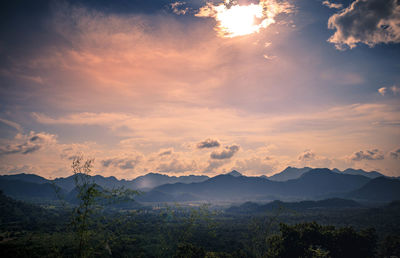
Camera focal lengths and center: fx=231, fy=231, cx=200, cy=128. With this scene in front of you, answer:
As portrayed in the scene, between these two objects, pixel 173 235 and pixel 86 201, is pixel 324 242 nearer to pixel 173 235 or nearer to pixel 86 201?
pixel 173 235

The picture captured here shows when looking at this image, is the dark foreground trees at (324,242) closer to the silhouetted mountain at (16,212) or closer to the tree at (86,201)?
the tree at (86,201)

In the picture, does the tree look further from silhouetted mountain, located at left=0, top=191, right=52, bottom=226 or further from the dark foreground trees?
silhouetted mountain, located at left=0, top=191, right=52, bottom=226

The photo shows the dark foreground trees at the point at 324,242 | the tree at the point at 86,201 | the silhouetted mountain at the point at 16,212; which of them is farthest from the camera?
the silhouetted mountain at the point at 16,212

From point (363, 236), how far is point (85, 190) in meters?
61.8

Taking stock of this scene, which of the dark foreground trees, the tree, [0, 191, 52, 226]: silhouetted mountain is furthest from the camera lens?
[0, 191, 52, 226]: silhouetted mountain

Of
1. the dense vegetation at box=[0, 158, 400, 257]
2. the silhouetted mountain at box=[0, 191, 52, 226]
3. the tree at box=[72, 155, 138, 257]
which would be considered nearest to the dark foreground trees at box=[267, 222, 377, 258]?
the dense vegetation at box=[0, 158, 400, 257]

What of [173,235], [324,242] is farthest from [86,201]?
[324,242]

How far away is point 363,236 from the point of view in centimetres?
5103

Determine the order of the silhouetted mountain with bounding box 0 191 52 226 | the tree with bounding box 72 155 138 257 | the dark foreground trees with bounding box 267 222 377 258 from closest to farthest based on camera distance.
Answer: the tree with bounding box 72 155 138 257
the dark foreground trees with bounding box 267 222 377 258
the silhouetted mountain with bounding box 0 191 52 226

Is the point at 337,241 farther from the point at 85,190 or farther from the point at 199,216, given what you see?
the point at 85,190

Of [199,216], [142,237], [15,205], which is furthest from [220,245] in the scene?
[15,205]

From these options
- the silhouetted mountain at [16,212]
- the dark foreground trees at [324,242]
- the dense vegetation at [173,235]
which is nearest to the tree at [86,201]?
the dense vegetation at [173,235]

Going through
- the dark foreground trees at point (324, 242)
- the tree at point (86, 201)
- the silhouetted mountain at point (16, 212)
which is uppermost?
the tree at point (86, 201)

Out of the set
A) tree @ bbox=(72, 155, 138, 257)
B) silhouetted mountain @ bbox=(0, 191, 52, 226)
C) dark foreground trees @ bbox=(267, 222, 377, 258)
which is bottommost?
silhouetted mountain @ bbox=(0, 191, 52, 226)
